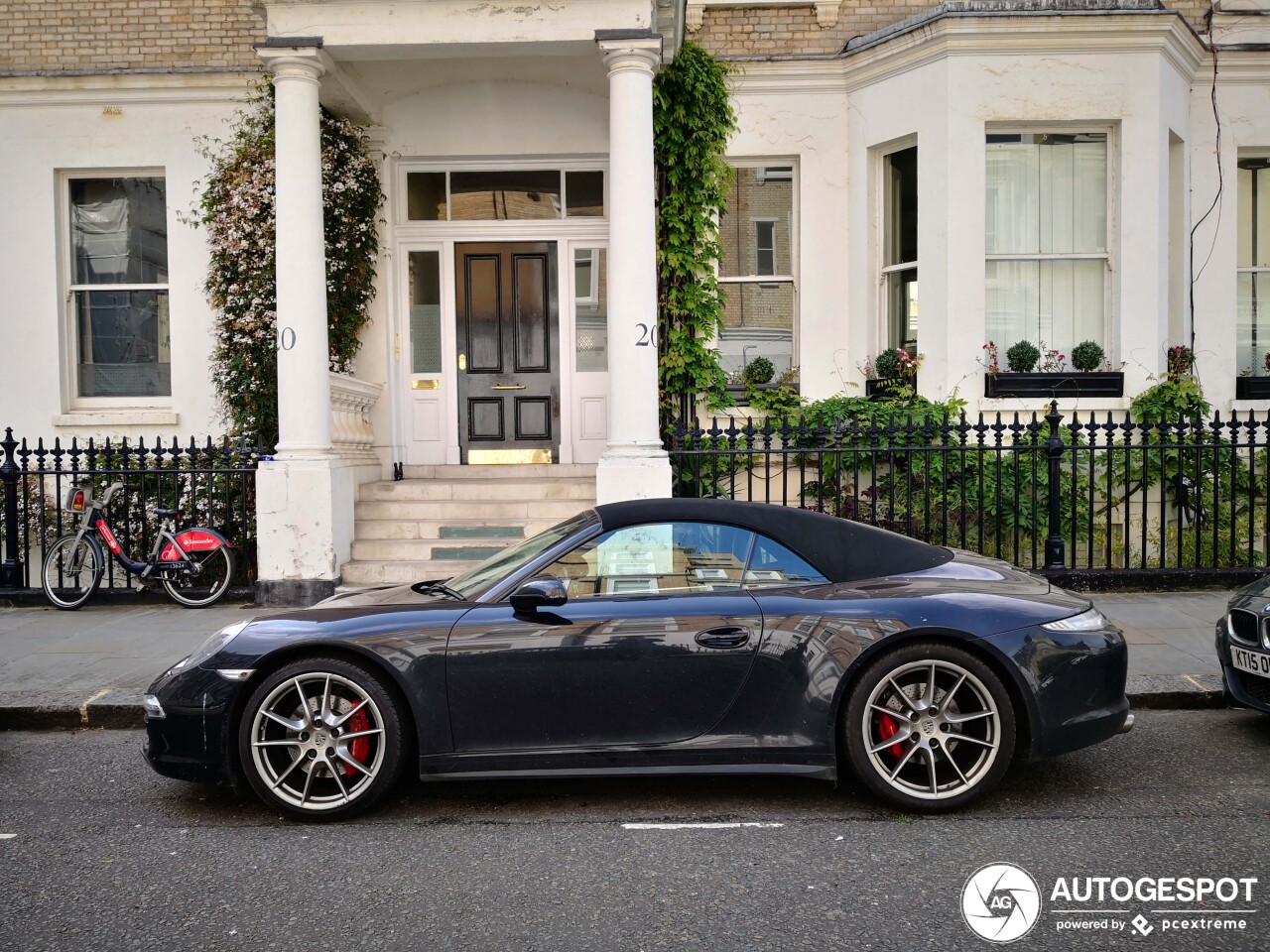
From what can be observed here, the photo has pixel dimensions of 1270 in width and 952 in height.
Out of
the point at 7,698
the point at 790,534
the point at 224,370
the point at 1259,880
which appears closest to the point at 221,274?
the point at 224,370

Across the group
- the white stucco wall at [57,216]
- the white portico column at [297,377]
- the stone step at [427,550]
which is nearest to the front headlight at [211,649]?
the white portico column at [297,377]

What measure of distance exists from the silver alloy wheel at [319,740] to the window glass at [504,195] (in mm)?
7999

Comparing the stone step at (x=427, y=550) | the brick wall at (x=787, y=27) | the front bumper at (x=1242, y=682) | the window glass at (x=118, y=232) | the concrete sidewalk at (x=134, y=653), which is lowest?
the concrete sidewalk at (x=134, y=653)

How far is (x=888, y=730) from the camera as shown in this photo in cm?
417

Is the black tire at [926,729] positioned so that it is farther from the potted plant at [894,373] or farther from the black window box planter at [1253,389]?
the black window box planter at [1253,389]

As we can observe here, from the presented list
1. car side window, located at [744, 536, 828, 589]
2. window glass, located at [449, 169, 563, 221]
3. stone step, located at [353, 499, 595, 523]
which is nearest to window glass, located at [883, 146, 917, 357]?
window glass, located at [449, 169, 563, 221]

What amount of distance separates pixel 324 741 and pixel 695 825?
1.52m

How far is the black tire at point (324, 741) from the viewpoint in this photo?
4129mm

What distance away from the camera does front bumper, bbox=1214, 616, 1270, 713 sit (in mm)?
4961

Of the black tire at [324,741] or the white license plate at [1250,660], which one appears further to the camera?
the white license plate at [1250,660]

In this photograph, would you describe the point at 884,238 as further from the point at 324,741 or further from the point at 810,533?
the point at 324,741

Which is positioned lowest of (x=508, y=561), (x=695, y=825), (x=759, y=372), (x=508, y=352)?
(x=695, y=825)

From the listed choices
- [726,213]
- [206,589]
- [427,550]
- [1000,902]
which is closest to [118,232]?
[206,589]

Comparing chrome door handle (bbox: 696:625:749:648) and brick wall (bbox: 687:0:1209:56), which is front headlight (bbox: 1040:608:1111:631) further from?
brick wall (bbox: 687:0:1209:56)
